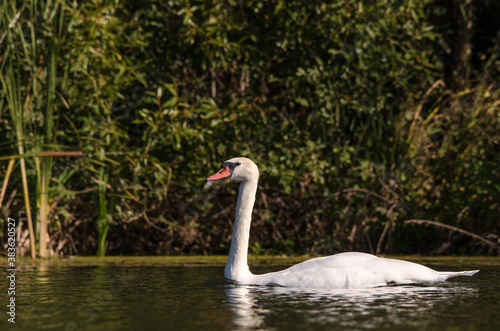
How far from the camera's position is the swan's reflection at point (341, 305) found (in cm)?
423

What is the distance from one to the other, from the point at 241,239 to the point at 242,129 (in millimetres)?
3652

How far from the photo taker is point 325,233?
9.95 meters

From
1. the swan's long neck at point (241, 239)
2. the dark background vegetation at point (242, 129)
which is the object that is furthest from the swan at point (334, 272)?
the dark background vegetation at point (242, 129)

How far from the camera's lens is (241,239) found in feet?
20.6

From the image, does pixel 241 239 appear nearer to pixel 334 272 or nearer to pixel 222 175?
pixel 222 175

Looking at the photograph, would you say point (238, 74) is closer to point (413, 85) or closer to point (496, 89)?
point (413, 85)

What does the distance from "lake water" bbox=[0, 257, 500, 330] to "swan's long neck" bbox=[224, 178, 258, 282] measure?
0.11 meters

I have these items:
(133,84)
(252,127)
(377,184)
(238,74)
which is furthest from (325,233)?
(133,84)

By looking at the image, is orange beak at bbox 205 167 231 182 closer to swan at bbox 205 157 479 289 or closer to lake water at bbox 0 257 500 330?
swan at bbox 205 157 479 289

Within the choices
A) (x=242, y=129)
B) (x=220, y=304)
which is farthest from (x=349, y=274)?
(x=242, y=129)

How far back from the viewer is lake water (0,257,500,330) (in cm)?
415

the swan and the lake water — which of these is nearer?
the lake water

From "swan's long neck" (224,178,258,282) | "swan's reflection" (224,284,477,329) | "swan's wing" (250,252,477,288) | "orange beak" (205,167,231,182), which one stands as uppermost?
"orange beak" (205,167,231,182)

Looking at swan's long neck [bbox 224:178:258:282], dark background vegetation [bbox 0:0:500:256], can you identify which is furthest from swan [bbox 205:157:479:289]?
dark background vegetation [bbox 0:0:500:256]
